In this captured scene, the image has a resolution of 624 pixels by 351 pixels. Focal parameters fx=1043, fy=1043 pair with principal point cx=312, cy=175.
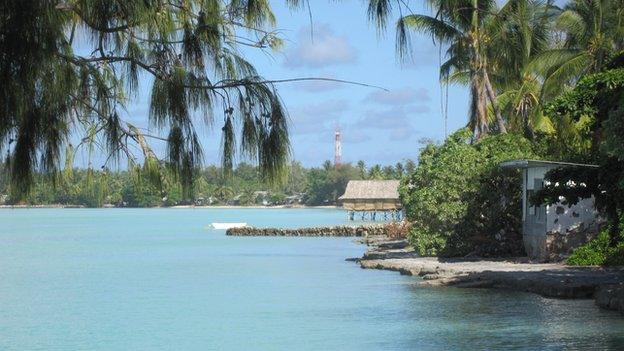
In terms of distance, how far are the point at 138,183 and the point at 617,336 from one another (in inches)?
501

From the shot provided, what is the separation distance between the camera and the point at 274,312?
25.5 meters

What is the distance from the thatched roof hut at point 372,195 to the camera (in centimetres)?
7856

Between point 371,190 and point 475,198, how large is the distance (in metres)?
49.4

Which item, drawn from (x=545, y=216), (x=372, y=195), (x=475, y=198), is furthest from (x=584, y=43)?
(x=372, y=195)

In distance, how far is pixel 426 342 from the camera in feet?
61.8

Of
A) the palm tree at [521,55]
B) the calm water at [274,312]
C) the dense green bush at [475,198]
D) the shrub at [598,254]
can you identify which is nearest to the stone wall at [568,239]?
the shrub at [598,254]

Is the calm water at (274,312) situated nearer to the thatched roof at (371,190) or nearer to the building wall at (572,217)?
the building wall at (572,217)

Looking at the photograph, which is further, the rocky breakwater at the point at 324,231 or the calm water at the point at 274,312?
the rocky breakwater at the point at 324,231

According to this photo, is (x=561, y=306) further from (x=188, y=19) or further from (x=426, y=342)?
(x=188, y=19)

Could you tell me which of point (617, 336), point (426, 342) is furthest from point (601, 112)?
point (426, 342)

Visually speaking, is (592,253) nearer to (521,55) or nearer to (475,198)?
(475,198)

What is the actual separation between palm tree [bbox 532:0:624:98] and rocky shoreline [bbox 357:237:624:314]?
6.19 metres

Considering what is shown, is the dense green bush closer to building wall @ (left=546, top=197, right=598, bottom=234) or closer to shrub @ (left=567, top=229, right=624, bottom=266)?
building wall @ (left=546, top=197, right=598, bottom=234)

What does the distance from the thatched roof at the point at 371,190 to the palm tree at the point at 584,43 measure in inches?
1778
